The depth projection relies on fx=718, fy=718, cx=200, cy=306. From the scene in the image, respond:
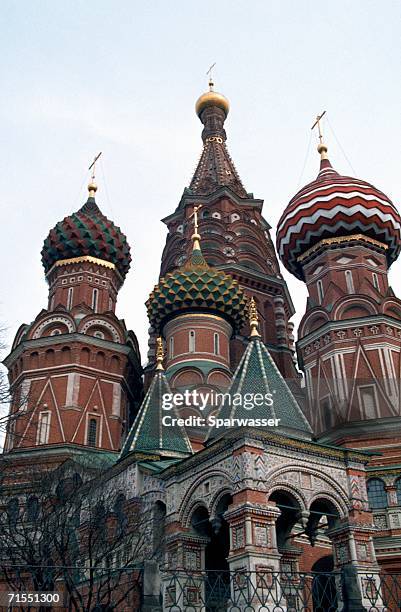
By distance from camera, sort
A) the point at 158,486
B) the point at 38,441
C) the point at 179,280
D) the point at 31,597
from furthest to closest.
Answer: the point at 179,280 < the point at 38,441 < the point at 158,486 < the point at 31,597

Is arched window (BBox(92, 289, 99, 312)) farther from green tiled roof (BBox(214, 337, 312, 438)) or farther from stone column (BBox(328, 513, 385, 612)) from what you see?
stone column (BBox(328, 513, 385, 612))

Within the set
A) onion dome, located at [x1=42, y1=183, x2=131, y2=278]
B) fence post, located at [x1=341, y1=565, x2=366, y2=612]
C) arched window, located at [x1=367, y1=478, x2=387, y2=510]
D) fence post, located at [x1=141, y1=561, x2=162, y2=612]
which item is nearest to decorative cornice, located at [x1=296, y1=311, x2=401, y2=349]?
arched window, located at [x1=367, y1=478, x2=387, y2=510]

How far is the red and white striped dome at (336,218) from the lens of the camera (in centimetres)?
2698

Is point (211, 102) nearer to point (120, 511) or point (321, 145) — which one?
point (321, 145)

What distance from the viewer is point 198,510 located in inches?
591

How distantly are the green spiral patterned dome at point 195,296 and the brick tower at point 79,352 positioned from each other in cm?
226

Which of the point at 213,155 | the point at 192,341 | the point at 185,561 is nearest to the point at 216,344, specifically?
the point at 192,341

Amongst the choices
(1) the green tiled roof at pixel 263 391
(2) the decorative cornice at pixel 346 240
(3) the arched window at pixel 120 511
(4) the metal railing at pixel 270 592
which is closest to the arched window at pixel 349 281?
(2) the decorative cornice at pixel 346 240

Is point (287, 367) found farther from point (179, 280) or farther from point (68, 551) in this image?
point (68, 551)

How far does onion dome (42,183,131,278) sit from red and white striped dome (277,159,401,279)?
6953mm

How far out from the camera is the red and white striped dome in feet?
88.5

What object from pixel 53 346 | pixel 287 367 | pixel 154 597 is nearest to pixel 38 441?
pixel 53 346

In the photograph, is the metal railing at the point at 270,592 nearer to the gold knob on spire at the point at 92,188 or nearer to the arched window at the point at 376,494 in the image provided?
the arched window at the point at 376,494

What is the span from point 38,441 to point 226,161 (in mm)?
21318
